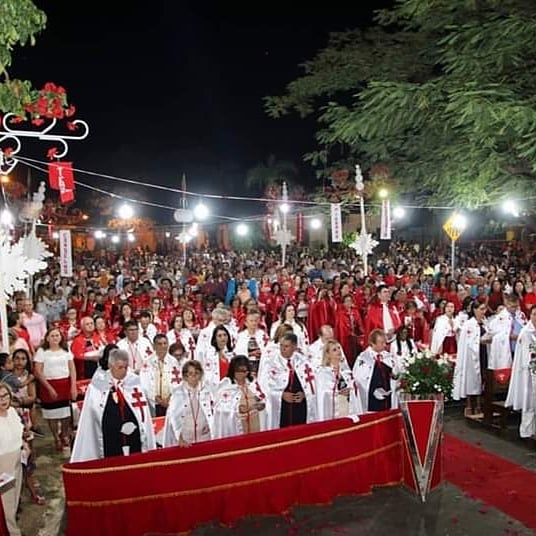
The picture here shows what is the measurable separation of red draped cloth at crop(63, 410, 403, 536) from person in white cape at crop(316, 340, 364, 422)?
2.99 feet

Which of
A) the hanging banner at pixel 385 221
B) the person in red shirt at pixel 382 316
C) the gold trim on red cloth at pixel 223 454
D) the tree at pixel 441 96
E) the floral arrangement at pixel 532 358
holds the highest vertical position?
the tree at pixel 441 96

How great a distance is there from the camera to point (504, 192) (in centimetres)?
1609

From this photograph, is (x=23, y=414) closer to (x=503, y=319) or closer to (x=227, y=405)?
(x=227, y=405)

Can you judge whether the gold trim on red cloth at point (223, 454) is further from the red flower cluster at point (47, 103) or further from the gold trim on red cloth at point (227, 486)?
the red flower cluster at point (47, 103)

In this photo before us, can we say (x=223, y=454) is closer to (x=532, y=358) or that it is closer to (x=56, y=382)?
(x=56, y=382)

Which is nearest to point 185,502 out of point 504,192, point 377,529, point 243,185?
point 377,529

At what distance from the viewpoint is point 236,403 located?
754 centimetres

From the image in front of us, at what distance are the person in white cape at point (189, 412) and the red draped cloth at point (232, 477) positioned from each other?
77 centimetres

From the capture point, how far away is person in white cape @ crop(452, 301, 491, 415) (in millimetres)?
10672

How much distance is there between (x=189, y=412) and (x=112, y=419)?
Result: 0.84 meters

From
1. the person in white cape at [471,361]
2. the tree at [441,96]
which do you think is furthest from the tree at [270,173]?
the person in white cape at [471,361]

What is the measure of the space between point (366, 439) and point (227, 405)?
1606 mm

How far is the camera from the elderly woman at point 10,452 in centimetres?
585

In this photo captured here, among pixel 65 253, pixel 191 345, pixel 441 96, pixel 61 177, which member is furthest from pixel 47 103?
pixel 441 96
